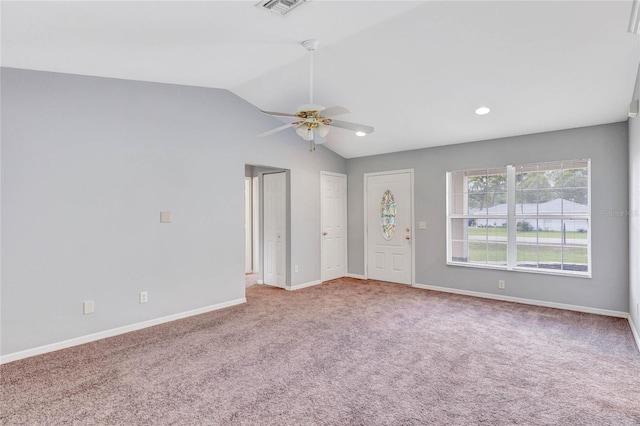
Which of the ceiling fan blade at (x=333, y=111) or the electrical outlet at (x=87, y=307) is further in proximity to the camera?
the electrical outlet at (x=87, y=307)

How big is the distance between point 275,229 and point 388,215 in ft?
6.78

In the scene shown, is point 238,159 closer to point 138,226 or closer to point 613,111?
point 138,226

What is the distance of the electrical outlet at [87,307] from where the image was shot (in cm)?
355

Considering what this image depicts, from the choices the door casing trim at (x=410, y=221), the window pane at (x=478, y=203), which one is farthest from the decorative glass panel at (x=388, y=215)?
the window pane at (x=478, y=203)

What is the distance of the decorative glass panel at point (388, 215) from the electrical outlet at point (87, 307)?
14.9ft

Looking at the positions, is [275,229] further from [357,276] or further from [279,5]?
[279,5]

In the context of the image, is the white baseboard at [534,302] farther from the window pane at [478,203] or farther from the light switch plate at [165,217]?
the light switch plate at [165,217]

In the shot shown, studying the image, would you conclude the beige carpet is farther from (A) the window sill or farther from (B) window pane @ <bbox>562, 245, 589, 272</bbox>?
(B) window pane @ <bbox>562, 245, 589, 272</bbox>

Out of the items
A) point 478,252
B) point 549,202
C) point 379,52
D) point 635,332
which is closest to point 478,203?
point 478,252

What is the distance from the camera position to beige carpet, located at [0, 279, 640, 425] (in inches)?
89.3

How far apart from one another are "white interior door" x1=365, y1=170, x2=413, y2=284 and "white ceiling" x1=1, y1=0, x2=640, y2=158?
1.63 metres

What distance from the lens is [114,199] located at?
375 centimetres

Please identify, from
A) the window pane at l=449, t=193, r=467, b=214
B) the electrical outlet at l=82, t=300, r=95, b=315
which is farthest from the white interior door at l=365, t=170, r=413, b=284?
the electrical outlet at l=82, t=300, r=95, b=315

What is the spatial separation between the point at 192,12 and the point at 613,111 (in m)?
4.59
